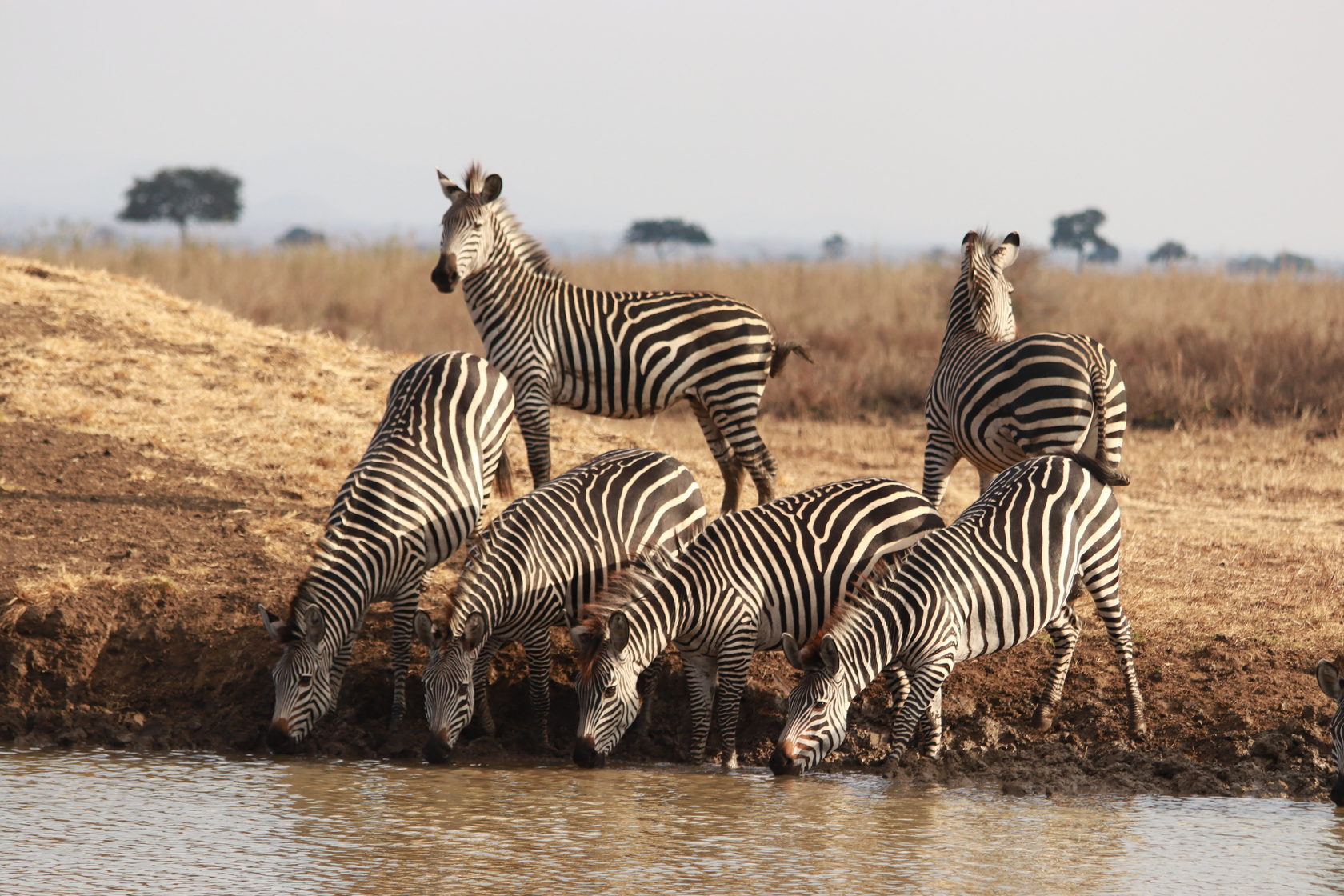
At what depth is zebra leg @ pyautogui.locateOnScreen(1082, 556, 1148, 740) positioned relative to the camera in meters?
7.38

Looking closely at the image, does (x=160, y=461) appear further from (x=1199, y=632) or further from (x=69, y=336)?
(x=1199, y=632)

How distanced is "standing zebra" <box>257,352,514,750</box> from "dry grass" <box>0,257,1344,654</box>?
165 cm

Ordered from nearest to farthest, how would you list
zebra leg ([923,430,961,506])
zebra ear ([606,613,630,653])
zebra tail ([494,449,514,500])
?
zebra ear ([606,613,630,653])
zebra leg ([923,430,961,506])
zebra tail ([494,449,514,500])

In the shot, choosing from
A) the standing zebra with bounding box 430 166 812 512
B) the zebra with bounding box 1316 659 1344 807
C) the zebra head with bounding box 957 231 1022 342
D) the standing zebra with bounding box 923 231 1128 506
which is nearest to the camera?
the zebra with bounding box 1316 659 1344 807

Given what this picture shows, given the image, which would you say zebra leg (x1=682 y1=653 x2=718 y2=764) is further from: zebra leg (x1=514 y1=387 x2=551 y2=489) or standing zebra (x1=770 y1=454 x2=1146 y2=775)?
zebra leg (x1=514 y1=387 x2=551 y2=489)

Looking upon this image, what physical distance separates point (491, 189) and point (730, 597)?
429 centimetres

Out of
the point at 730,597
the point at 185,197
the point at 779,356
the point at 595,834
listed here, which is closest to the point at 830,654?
the point at 730,597

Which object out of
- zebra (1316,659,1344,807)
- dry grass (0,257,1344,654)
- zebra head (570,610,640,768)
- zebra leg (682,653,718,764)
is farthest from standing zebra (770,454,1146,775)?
dry grass (0,257,1344,654)

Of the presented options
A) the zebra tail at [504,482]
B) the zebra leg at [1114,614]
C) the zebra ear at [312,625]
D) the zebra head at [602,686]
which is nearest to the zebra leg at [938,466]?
the zebra leg at [1114,614]

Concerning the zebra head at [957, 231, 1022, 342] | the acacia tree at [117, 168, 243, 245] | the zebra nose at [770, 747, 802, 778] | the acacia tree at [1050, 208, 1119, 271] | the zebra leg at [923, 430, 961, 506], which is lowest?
the zebra nose at [770, 747, 802, 778]

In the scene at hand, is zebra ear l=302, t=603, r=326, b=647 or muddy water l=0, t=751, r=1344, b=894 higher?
zebra ear l=302, t=603, r=326, b=647

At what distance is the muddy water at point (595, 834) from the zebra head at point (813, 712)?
194mm

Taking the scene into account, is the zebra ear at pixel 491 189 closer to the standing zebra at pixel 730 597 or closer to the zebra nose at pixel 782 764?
the standing zebra at pixel 730 597

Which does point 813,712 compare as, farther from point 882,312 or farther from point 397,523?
point 882,312
